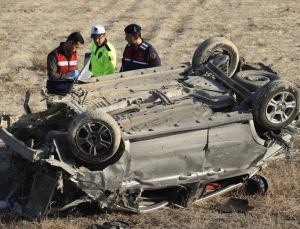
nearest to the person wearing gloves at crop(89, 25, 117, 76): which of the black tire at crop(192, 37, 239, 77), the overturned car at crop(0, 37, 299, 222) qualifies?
the overturned car at crop(0, 37, 299, 222)

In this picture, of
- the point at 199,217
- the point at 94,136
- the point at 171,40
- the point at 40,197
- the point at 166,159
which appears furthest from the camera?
the point at 171,40

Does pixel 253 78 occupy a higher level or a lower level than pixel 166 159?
higher

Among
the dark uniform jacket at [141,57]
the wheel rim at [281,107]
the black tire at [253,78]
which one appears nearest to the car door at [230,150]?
the wheel rim at [281,107]

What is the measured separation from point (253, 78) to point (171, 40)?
7.21 m

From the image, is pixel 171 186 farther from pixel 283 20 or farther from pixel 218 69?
pixel 283 20

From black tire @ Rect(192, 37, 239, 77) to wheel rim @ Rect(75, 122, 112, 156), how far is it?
2.95 metres

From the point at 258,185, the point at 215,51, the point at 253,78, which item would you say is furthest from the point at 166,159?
the point at 215,51

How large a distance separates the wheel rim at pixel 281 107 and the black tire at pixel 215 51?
1729 millimetres

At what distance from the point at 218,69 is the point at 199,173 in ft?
6.58

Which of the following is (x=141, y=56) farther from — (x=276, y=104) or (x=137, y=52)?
(x=276, y=104)

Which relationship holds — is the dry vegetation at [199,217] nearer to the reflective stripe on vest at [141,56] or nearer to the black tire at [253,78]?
the black tire at [253,78]

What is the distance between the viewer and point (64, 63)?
23.3 feet

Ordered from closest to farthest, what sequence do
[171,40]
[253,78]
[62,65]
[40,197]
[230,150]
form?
[40,197] → [230,150] → [253,78] → [62,65] → [171,40]

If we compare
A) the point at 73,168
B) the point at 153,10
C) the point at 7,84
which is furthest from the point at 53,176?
the point at 153,10
